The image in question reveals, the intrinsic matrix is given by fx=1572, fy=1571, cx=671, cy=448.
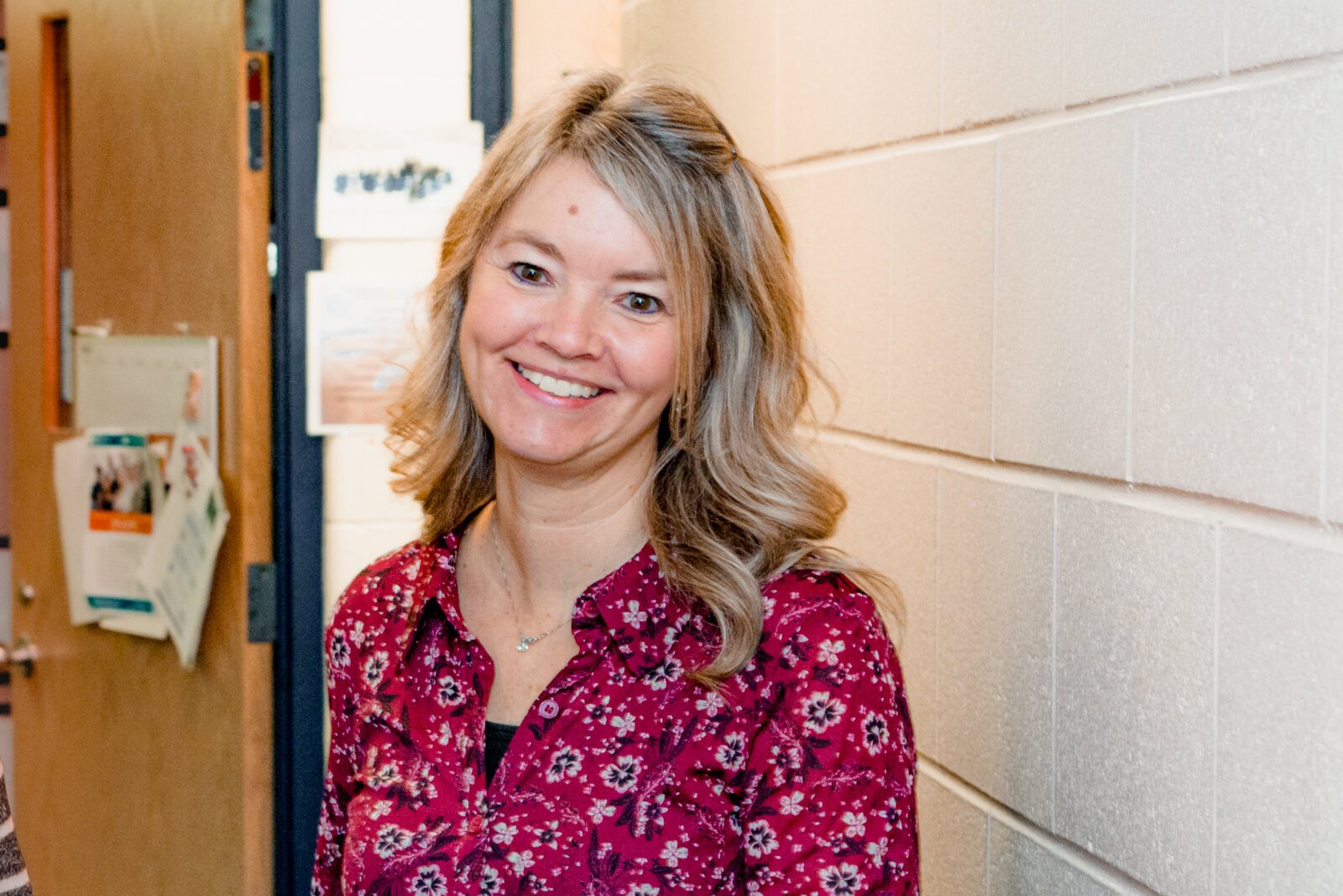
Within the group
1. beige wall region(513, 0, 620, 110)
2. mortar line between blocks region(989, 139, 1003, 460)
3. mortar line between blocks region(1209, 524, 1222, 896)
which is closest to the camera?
mortar line between blocks region(1209, 524, 1222, 896)

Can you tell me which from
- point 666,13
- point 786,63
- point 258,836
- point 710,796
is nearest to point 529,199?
point 710,796

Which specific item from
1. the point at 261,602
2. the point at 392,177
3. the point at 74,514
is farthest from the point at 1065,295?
the point at 74,514

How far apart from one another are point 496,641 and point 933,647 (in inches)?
18.1

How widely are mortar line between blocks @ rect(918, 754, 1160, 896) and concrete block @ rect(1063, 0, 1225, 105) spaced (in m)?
0.62

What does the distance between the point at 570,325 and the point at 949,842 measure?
69cm

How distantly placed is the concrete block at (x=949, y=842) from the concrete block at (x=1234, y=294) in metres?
0.52

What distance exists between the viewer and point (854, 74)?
1.77 meters

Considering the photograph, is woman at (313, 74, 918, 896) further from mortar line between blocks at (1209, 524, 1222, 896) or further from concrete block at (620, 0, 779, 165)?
concrete block at (620, 0, 779, 165)

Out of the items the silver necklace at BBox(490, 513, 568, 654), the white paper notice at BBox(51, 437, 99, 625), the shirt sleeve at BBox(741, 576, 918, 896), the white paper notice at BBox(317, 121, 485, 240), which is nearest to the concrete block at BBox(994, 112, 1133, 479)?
the shirt sleeve at BBox(741, 576, 918, 896)

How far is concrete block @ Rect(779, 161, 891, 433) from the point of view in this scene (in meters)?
1.72

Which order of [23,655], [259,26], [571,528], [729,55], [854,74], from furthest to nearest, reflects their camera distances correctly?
1. [23,655]
2. [259,26]
3. [729,55]
4. [854,74]
5. [571,528]

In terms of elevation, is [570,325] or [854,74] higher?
[854,74]

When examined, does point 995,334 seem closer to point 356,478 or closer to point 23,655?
point 356,478

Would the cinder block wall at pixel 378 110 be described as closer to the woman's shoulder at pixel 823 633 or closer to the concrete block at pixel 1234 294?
the woman's shoulder at pixel 823 633
